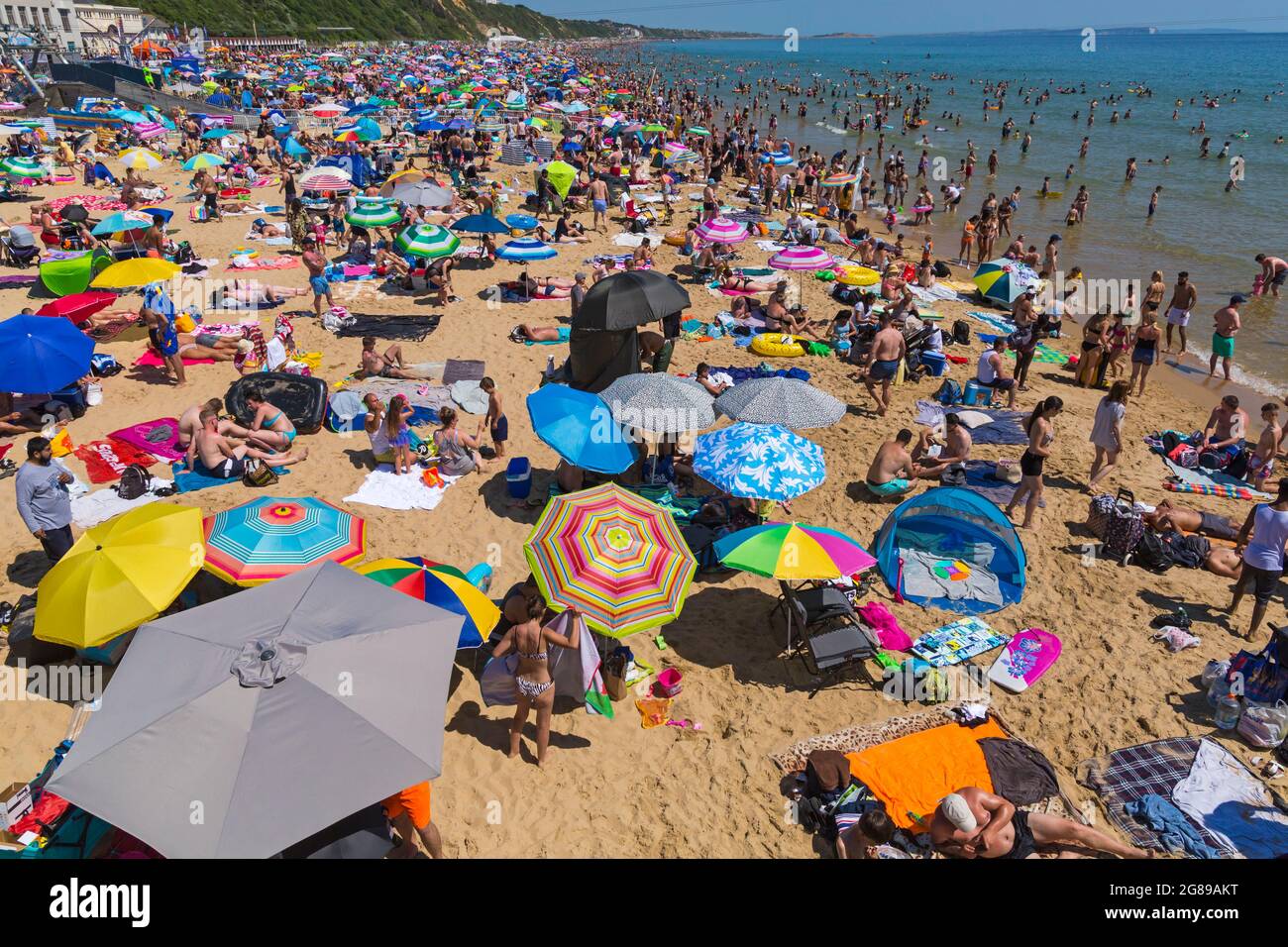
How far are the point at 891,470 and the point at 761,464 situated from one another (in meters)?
2.50

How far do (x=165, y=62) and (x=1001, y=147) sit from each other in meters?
48.5

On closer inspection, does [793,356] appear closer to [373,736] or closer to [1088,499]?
[1088,499]

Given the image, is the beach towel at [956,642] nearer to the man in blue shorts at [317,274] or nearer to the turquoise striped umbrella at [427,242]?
the turquoise striped umbrella at [427,242]

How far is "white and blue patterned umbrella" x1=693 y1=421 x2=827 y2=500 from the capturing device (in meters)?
6.83

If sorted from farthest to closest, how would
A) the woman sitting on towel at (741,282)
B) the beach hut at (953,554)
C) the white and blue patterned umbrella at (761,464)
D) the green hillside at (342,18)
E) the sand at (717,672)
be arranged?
1. the green hillside at (342,18)
2. the woman sitting on towel at (741,282)
3. the white and blue patterned umbrella at (761,464)
4. the beach hut at (953,554)
5. the sand at (717,672)

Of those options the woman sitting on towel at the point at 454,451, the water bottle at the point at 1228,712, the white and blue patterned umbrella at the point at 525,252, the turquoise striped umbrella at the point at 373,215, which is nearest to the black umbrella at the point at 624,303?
the woman sitting on towel at the point at 454,451

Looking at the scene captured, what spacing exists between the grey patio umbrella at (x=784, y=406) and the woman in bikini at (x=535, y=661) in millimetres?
3643

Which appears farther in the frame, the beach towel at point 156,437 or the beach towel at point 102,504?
the beach towel at point 156,437

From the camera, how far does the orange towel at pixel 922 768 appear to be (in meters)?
5.07

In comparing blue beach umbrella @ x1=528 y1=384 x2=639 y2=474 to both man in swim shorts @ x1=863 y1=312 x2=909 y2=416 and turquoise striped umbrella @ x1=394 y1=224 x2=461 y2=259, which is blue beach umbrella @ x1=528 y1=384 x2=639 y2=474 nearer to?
man in swim shorts @ x1=863 y1=312 x2=909 y2=416

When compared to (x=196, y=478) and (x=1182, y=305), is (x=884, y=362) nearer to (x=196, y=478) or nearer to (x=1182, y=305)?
(x=1182, y=305)

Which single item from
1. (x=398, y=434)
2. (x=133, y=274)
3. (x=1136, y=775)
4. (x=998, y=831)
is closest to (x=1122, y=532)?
(x=1136, y=775)

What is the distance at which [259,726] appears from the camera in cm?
359

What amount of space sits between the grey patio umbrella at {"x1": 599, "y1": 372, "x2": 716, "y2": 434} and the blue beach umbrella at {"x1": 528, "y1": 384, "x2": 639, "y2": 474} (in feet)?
0.53
